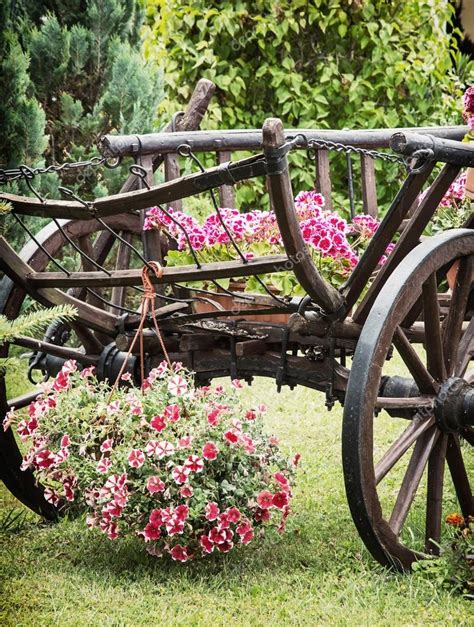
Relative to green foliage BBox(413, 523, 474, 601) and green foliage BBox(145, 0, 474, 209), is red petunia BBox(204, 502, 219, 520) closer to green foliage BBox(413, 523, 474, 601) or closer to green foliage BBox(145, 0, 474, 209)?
green foliage BBox(413, 523, 474, 601)

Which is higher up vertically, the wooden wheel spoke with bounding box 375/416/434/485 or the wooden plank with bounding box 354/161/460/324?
the wooden plank with bounding box 354/161/460/324

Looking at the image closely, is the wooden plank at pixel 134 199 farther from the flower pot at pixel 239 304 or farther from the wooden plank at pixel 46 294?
the flower pot at pixel 239 304

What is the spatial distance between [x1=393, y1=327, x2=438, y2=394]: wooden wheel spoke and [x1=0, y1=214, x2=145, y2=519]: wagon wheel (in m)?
1.28

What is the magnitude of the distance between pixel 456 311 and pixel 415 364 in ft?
0.97

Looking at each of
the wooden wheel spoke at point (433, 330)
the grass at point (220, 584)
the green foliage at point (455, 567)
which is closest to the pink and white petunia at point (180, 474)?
the grass at point (220, 584)

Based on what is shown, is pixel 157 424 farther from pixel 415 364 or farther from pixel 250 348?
pixel 415 364

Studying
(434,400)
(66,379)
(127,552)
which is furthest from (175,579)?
(434,400)

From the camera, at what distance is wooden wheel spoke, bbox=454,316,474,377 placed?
10.2 feet

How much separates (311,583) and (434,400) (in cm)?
69

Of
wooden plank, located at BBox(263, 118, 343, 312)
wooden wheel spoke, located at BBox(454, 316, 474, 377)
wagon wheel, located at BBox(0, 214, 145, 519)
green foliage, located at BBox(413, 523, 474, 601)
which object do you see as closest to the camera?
wooden plank, located at BBox(263, 118, 343, 312)

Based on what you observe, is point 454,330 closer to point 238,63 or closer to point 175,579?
point 175,579

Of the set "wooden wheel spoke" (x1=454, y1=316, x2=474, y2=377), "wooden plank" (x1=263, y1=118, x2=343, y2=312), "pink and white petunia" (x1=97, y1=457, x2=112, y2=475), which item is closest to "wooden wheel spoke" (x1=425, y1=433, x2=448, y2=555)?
"wooden wheel spoke" (x1=454, y1=316, x2=474, y2=377)

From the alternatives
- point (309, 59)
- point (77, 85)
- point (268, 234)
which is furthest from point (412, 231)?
point (309, 59)

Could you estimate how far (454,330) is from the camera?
308 centimetres
